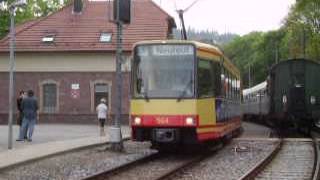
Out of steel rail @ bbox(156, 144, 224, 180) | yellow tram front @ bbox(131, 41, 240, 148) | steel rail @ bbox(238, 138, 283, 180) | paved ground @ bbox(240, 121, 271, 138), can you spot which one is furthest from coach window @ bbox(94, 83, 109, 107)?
yellow tram front @ bbox(131, 41, 240, 148)

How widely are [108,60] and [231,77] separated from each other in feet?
75.8

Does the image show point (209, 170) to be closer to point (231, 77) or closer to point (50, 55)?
point (231, 77)

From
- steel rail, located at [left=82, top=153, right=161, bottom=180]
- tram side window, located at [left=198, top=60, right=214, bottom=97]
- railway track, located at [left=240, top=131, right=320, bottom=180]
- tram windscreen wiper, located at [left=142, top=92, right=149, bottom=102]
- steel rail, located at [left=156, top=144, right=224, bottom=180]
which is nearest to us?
steel rail, located at [left=82, top=153, right=161, bottom=180]

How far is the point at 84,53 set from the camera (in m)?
47.4

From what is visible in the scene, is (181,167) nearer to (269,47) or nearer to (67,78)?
(67,78)

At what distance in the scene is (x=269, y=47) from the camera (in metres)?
131

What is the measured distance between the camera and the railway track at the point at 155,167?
14977mm

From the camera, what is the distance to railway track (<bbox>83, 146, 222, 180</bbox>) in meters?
15.0

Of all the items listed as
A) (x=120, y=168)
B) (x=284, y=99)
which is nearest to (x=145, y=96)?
(x=120, y=168)

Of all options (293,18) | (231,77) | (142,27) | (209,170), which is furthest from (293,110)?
(293,18)

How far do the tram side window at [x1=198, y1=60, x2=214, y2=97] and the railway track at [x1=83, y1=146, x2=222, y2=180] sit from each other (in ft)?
5.59

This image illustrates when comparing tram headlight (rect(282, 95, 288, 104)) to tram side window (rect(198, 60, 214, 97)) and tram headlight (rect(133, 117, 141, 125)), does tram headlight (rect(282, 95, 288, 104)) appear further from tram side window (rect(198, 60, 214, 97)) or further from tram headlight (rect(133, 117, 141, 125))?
tram headlight (rect(133, 117, 141, 125))

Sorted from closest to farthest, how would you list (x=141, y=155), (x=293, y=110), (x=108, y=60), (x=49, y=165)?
(x=49, y=165) → (x=141, y=155) → (x=293, y=110) → (x=108, y=60)

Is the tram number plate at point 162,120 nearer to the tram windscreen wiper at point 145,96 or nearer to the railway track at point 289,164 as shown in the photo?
the tram windscreen wiper at point 145,96
